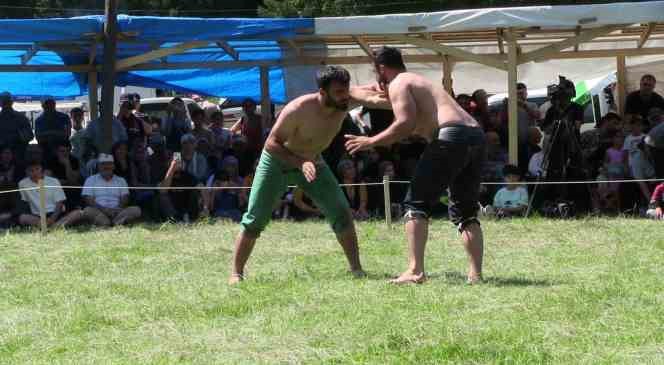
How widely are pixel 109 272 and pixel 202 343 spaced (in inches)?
126

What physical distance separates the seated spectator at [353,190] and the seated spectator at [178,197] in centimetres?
173

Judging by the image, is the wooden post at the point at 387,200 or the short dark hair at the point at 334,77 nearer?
the short dark hair at the point at 334,77

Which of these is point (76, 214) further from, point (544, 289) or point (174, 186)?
point (544, 289)

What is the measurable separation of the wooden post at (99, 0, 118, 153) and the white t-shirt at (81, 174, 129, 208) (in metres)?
1.20

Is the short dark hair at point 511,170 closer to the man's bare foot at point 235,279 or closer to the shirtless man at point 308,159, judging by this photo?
the shirtless man at point 308,159

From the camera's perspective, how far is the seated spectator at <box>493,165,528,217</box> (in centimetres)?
1232

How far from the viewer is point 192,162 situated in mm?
13617

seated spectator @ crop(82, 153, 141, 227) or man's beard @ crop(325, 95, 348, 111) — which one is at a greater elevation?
man's beard @ crop(325, 95, 348, 111)

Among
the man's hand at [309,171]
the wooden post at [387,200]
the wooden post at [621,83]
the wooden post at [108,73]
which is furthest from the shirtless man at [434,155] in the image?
the wooden post at [621,83]

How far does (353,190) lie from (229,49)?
332 cm

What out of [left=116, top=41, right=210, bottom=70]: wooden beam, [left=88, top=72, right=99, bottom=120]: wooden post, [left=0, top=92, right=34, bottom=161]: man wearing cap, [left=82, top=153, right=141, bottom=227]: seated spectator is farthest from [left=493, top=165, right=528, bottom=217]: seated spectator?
[left=88, top=72, right=99, bottom=120]: wooden post

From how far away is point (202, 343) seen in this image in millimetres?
5832

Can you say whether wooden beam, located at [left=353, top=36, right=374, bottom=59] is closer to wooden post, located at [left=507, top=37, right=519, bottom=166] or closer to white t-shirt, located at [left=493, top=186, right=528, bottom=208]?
wooden post, located at [left=507, top=37, right=519, bottom=166]

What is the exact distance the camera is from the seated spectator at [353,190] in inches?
503
